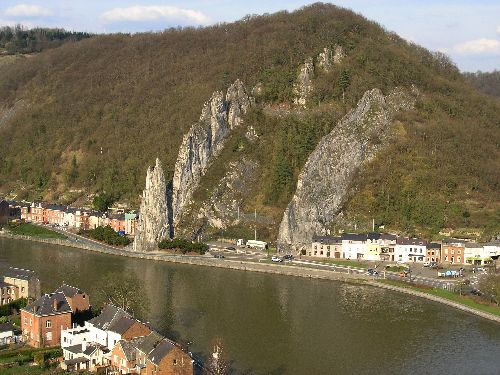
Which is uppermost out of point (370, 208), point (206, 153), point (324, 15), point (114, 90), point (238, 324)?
point (324, 15)

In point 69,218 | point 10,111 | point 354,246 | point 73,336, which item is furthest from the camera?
point 10,111

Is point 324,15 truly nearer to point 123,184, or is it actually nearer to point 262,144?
point 262,144

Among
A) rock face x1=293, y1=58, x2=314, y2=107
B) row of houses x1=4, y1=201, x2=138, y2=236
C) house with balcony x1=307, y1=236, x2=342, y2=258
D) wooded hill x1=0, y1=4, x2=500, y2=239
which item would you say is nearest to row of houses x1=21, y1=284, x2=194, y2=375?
house with balcony x1=307, y1=236, x2=342, y2=258

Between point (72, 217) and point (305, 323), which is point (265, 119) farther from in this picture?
point (305, 323)

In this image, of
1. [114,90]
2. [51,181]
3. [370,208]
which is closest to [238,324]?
[370,208]

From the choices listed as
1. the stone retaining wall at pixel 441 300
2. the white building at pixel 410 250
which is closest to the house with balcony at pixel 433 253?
the white building at pixel 410 250

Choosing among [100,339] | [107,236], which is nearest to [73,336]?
[100,339]
